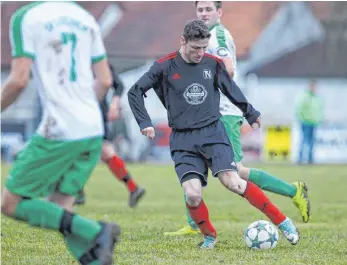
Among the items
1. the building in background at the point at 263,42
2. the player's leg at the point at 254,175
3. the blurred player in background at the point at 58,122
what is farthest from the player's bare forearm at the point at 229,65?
the building in background at the point at 263,42

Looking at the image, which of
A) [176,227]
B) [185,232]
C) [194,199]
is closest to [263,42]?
[176,227]

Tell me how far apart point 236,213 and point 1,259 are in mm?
4890

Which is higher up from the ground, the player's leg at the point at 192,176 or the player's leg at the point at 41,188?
the player's leg at the point at 41,188

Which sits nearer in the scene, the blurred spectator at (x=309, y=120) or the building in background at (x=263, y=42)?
the blurred spectator at (x=309, y=120)

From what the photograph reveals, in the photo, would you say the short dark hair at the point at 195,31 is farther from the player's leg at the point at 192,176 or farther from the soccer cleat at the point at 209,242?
the soccer cleat at the point at 209,242

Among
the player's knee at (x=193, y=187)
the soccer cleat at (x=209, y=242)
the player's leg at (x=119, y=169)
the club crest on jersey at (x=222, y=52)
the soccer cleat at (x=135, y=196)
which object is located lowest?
the soccer cleat at (x=135, y=196)

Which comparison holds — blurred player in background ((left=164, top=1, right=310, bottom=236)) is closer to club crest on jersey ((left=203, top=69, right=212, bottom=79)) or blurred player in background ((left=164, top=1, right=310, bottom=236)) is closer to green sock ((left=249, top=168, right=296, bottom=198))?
green sock ((left=249, top=168, right=296, bottom=198))

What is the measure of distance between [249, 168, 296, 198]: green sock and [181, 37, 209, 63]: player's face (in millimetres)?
1440

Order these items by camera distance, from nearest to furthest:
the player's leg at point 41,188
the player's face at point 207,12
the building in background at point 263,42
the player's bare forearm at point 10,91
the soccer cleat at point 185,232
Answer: the player's bare forearm at point 10,91 → the player's leg at point 41,188 → the player's face at point 207,12 → the soccer cleat at point 185,232 → the building in background at point 263,42

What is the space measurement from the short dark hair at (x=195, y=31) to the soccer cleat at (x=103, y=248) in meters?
1.82

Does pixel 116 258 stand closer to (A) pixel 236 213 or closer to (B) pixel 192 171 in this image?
(B) pixel 192 171

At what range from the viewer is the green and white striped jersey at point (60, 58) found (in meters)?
5.16

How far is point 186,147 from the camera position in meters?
7.06

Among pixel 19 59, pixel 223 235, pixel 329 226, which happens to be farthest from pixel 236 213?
pixel 19 59
